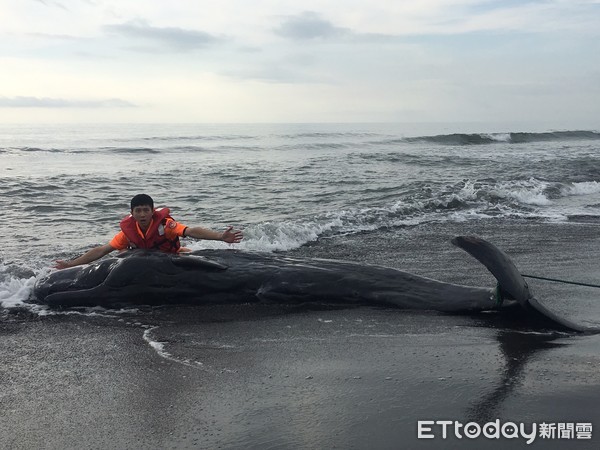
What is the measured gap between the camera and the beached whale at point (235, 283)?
253 inches

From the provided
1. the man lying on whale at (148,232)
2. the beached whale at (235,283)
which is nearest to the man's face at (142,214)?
the man lying on whale at (148,232)

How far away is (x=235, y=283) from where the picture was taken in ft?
21.9

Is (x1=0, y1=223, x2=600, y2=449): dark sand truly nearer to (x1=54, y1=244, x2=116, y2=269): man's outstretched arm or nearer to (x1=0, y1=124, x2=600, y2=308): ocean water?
(x1=54, y1=244, x2=116, y2=269): man's outstretched arm

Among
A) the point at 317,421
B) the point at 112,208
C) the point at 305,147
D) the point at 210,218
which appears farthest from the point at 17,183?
the point at 305,147

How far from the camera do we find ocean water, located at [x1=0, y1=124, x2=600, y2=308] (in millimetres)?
11008

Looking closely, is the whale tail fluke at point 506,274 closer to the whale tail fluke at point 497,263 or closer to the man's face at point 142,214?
the whale tail fluke at point 497,263

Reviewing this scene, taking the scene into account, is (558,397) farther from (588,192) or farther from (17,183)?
(17,183)

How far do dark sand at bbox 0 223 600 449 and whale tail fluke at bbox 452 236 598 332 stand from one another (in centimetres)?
17

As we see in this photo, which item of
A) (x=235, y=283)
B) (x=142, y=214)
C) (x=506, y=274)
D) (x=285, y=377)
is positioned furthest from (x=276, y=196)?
(x=285, y=377)

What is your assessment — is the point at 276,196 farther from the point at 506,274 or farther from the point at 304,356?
→ the point at 304,356

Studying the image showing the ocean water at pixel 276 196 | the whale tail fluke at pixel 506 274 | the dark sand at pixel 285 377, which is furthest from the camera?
the ocean water at pixel 276 196

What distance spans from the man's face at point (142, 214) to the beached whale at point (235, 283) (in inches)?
14.1

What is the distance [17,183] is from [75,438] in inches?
628

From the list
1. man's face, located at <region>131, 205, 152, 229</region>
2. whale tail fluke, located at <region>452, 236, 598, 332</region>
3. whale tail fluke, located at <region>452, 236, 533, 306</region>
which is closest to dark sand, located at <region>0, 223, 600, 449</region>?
whale tail fluke, located at <region>452, 236, 598, 332</region>
